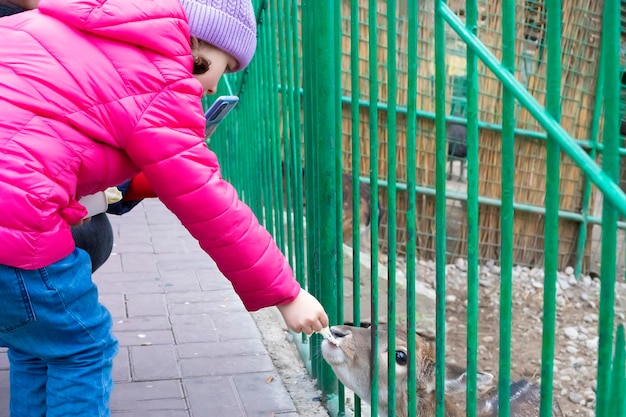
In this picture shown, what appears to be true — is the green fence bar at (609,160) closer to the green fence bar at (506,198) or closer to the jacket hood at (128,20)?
the green fence bar at (506,198)

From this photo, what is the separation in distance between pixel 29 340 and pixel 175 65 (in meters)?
0.85

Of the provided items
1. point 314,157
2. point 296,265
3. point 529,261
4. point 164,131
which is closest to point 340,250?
point 314,157

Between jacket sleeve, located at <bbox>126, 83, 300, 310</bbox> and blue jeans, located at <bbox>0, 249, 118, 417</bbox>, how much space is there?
0.35 metres

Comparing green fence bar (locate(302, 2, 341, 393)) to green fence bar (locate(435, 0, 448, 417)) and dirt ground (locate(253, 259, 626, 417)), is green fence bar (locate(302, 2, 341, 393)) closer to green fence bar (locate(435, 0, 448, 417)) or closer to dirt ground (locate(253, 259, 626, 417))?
dirt ground (locate(253, 259, 626, 417))

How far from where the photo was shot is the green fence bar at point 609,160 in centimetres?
144

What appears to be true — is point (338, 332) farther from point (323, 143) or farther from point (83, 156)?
point (83, 156)

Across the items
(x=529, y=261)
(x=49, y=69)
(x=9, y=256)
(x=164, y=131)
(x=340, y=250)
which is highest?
(x=49, y=69)

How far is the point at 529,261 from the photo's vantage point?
7559 mm

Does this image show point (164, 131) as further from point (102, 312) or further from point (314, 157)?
point (314, 157)

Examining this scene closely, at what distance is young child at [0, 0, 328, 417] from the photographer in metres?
1.95

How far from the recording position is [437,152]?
6.84ft

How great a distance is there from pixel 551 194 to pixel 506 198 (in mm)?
160

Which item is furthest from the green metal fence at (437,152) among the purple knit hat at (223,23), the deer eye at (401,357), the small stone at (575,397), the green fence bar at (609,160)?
the small stone at (575,397)

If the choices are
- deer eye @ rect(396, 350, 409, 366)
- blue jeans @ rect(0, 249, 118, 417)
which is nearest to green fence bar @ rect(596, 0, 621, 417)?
blue jeans @ rect(0, 249, 118, 417)
